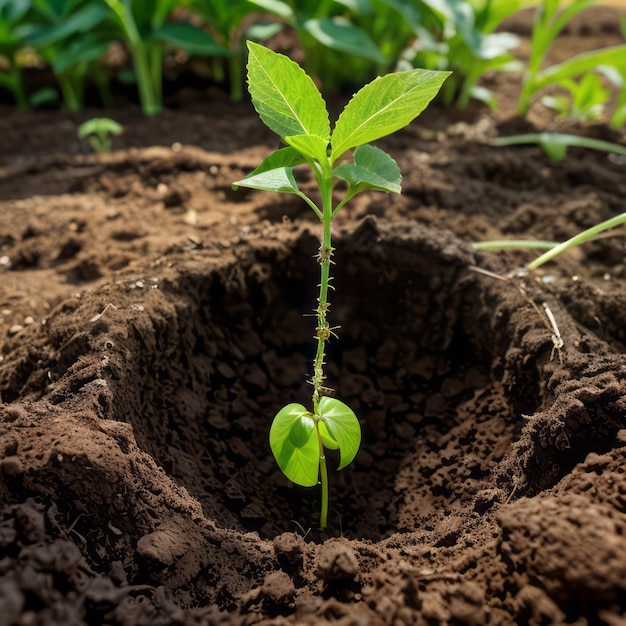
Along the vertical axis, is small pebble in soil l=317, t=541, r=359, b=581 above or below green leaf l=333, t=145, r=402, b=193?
below

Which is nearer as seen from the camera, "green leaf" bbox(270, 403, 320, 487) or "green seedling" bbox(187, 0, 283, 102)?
"green leaf" bbox(270, 403, 320, 487)

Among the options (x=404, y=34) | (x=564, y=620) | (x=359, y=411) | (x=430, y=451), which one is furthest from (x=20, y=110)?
(x=564, y=620)

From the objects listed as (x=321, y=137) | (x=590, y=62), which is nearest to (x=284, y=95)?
(x=321, y=137)

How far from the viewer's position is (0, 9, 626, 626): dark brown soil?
31.2 inches

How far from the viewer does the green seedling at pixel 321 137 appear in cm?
85

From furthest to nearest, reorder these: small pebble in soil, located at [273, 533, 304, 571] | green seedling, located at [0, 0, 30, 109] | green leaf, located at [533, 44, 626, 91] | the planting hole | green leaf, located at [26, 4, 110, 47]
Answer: green seedling, located at [0, 0, 30, 109] → green leaf, located at [26, 4, 110, 47] → green leaf, located at [533, 44, 626, 91] → the planting hole → small pebble in soil, located at [273, 533, 304, 571]

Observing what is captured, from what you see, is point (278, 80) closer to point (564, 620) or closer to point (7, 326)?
point (564, 620)

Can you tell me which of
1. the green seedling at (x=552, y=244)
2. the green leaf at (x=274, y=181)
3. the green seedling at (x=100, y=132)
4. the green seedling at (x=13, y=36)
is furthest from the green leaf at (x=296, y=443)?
the green seedling at (x=13, y=36)

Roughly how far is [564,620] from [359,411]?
0.73 metres

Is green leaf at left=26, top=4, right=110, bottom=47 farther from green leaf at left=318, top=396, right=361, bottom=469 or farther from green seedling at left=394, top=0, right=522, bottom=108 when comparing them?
green leaf at left=318, top=396, right=361, bottom=469

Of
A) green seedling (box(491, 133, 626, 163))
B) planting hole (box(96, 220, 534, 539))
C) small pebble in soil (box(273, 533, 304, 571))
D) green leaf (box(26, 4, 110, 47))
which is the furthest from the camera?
green leaf (box(26, 4, 110, 47))

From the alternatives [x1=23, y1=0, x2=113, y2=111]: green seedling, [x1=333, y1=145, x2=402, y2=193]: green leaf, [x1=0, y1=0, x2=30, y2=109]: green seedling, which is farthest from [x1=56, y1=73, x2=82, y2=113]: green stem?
[x1=333, y1=145, x2=402, y2=193]: green leaf

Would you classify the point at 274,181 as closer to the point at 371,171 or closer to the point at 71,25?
the point at 371,171

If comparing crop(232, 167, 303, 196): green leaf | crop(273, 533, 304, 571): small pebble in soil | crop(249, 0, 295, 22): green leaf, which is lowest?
crop(273, 533, 304, 571): small pebble in soil
